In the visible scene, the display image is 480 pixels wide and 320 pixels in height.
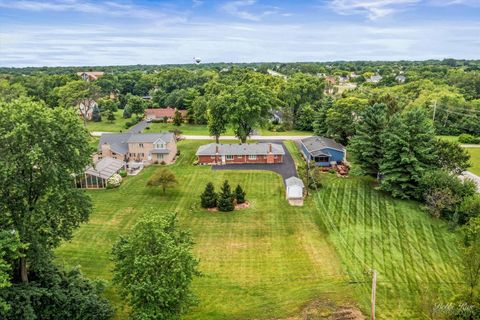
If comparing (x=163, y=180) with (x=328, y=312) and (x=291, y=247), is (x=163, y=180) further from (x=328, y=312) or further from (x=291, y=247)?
(x=328, y=312)

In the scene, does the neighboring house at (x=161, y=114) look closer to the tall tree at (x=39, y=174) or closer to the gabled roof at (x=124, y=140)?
the gabled roof at (x=124, y=140)

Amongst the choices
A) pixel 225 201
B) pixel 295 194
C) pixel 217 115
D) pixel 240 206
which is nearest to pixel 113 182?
pixel 225 201

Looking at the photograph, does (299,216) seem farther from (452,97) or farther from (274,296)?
(452,97)

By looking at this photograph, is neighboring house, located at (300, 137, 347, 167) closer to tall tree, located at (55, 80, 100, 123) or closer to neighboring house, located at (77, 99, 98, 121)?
tall tree, located at (55, 80, 100, 123)

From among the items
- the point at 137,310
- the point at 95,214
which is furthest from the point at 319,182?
the point at 137,310

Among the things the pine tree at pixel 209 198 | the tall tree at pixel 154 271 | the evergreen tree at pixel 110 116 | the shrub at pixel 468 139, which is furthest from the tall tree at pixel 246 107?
the tall tree at pixel 154 271

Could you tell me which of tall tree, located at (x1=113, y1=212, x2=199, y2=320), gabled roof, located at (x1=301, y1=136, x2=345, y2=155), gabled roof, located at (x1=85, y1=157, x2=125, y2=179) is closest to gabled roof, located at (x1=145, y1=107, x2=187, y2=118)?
gabled roof, located at (x1=301, y1=136, x2=345, y2=155)
